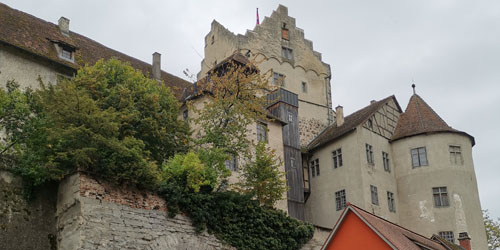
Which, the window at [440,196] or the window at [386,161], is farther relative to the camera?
the window at [386,161]

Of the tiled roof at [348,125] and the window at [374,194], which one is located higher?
the tiled roof at [348,125]

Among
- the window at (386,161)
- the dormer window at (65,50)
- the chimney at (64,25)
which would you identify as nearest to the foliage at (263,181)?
the dormer window at (65,50)

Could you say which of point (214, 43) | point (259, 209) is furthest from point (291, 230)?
point (214, 43)

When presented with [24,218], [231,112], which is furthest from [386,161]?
[24,218]

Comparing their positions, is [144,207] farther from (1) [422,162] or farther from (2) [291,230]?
(1) [422,162]

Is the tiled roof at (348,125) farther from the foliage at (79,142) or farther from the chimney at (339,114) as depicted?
the foliage at (79,142)

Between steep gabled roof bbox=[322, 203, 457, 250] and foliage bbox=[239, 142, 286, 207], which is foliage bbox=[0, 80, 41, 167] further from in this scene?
steep gabled roof bbox=[322, 203, 457, 250]

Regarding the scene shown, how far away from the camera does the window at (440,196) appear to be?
116ft

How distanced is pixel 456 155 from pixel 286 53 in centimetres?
1347

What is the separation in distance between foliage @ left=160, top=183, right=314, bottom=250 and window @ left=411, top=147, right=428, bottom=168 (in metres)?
12.3

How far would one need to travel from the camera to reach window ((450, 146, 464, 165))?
3650 centimetres

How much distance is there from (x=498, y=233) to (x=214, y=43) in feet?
77.7

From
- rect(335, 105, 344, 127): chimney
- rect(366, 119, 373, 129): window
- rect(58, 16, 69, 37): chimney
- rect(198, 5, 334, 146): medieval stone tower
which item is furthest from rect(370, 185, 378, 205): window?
rect(58, 16, 69, 37): chimney

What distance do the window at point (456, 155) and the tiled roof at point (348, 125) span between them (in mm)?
5083
